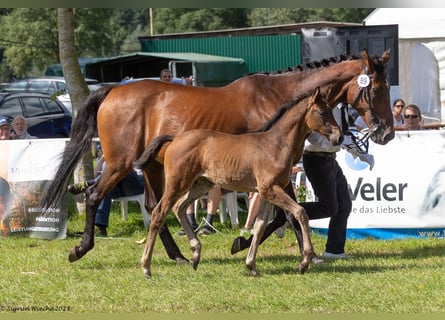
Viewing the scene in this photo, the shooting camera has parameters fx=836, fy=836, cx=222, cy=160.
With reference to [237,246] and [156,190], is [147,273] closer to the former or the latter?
[237,246]

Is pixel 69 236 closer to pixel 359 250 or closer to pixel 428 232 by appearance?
pixel 359 250

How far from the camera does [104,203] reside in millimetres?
11477

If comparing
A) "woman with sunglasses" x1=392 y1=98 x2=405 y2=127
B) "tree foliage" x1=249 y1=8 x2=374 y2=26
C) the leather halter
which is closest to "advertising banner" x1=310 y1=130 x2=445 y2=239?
the leather halter

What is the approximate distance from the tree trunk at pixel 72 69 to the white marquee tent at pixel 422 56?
7232 millimetres

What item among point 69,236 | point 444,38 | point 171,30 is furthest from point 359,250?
point 171,30

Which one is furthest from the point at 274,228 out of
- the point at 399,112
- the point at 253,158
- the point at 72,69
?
the point at 399,112

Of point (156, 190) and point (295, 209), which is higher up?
point (295, 209)

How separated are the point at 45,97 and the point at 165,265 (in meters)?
13.1

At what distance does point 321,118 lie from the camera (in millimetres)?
8023

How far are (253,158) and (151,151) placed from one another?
40.9 inches

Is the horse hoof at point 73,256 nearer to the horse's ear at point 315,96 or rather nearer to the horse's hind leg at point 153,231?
the horse's hind leg at point 153,231

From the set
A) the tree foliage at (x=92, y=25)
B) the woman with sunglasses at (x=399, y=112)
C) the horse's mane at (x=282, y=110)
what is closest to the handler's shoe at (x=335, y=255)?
the horse's mane at (x=282, y=110)

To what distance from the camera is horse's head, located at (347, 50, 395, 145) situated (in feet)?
28.7

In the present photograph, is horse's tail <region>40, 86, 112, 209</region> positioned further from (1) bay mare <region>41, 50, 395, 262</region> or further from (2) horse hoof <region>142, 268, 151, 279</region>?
(2) horse hoof <region>142, 268, 151, 279</region>
